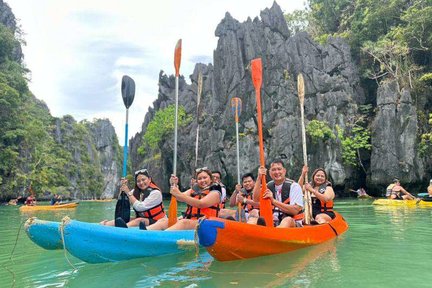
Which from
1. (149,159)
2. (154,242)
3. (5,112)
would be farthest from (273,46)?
(154,242)

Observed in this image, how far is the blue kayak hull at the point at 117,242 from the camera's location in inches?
189

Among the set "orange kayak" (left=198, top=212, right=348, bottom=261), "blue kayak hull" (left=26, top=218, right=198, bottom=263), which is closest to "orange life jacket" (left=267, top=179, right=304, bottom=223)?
"orange kayak" (left=198, top=212, right=348, bottom=261)

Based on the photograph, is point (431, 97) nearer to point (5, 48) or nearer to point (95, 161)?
point (5, 48)

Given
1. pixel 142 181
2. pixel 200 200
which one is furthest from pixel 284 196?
pixel 142 181

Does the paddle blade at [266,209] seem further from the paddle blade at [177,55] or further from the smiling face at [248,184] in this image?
the paddle blade at [177,55]

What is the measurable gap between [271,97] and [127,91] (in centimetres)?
2044

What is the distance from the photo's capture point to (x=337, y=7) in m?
32.4

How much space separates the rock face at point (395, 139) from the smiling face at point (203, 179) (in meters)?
21.1

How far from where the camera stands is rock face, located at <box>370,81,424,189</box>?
76.6 ft

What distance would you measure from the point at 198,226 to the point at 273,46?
26.7 metres

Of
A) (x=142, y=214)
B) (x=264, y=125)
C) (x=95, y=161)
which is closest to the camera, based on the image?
(x=142, y=214)

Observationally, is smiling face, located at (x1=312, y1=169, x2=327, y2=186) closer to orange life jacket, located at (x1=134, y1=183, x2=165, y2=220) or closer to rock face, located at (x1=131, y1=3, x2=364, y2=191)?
orange life jacket, located at (x1=134, y1=183, x2=165, y2=220)

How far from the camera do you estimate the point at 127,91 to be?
23.5 ft

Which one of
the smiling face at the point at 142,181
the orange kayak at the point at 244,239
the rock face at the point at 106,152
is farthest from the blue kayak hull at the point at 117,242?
the rock face at the point at 106,152
